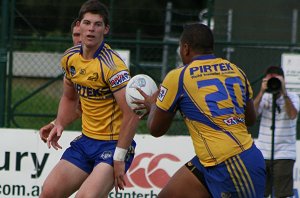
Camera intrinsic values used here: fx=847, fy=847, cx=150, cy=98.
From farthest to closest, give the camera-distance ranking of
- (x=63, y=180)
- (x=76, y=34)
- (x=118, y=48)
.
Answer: (x=118, y=48), (x=76, y=34), (x=63, y=180)

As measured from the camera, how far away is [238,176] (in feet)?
19.3

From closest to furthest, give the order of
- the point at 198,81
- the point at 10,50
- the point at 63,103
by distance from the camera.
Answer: the point at 198,81 → the point at 63,103 → the point at 10,50

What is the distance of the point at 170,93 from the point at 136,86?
49 centimetres

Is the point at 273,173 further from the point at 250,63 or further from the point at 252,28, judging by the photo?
the point at 252,28

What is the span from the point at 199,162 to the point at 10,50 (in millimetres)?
5072

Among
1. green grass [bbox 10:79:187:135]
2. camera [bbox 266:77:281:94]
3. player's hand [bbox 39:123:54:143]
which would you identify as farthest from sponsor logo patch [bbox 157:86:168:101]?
green grass [bbox 10:79:187:135]

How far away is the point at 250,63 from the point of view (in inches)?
428

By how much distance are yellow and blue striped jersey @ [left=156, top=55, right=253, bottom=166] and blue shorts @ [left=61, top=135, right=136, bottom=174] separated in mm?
952

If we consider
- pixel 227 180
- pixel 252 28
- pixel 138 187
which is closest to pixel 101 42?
pixel 227 180

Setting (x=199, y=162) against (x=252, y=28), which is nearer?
(x=199, y=162)

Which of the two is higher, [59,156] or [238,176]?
[238,176]

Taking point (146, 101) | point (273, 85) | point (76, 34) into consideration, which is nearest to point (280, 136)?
point (273, 85)

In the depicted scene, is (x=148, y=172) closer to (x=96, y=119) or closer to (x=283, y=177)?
(x=283, y=177)

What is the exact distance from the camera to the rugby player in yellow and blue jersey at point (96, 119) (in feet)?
21.5
